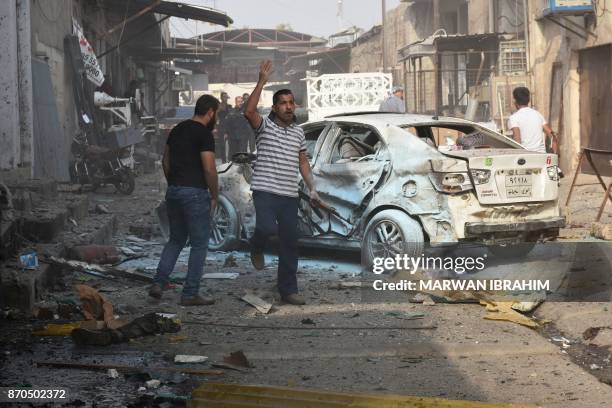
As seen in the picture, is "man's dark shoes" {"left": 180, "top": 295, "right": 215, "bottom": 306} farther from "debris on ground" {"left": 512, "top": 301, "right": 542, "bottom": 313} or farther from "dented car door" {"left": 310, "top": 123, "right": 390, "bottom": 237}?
"debris on ground" {"left": 512, "top": 301, "right": 542, "bottom": 313}

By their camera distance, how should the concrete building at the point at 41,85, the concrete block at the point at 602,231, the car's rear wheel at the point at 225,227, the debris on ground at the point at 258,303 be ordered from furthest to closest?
the concrete building at the point at 41,85
the concrete block at the point at 602,231
the car's rear wheel at the point at 225,227
the debris on ground at the point at 258,303

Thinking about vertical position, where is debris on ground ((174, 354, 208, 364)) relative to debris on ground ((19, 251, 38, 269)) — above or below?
below

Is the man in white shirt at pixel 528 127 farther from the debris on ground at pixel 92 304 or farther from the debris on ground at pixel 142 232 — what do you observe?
the debris on ground at pixel 92 304

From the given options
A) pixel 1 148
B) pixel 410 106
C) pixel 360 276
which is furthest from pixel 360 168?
pixel 410 106

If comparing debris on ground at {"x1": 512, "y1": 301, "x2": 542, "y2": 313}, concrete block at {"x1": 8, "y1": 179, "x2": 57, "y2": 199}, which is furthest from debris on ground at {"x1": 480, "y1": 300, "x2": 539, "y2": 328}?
concrete block at {"x1": 8, "y1": 179, "x2": 57, "y2": 199}

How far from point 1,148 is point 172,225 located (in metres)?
5.94

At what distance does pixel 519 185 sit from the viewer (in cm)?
885

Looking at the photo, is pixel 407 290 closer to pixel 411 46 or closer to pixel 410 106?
pixel 411 46

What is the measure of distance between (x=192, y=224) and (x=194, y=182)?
34cm

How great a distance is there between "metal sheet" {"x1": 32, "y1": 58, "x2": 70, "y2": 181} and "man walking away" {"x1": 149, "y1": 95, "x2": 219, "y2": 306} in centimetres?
681

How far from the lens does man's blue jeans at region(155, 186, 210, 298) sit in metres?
7.64

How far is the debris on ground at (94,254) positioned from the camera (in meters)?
9.32

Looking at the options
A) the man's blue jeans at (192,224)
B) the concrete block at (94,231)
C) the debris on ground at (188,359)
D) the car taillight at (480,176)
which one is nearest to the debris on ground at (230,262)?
the concrete block at (94,231)

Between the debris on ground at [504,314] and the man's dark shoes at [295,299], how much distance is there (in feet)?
4.77
